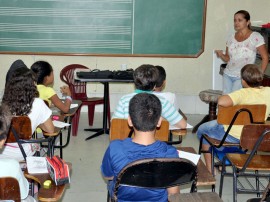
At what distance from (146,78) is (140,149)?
3.94ft

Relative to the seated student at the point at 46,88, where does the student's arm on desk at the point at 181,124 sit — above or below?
below

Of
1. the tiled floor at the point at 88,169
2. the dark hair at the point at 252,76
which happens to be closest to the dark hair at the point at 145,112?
the dark hair at the point at 252,76

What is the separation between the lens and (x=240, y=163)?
3.31 metres

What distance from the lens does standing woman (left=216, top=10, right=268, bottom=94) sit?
528cm

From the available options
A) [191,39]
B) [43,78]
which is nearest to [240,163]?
[43,78]

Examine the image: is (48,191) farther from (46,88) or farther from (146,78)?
(46,88)

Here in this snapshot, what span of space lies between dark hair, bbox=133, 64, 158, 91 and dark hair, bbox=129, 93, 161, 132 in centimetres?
102

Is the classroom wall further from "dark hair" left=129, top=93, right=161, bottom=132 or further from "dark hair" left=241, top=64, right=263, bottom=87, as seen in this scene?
"dark hair" left=129, top=93, right=161, bottom=132

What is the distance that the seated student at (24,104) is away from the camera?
3326 millimetres

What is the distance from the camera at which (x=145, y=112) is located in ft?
8.03

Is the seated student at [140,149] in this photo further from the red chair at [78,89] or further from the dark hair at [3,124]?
the red chair at [78,89]

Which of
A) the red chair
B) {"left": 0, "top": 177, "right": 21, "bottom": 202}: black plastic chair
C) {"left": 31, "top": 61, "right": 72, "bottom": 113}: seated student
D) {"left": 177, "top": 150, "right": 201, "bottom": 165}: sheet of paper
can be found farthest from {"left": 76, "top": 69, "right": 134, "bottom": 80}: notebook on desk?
{"left": 0, "top": 177, "right": 21, "bottom": 202}: black plastic chair

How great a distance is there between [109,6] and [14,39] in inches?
54.2

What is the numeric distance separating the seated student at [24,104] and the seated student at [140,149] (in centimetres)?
102
